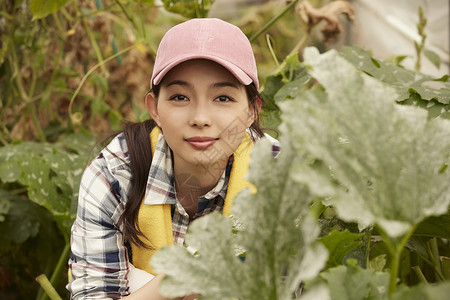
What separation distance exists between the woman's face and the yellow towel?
0.13 metres

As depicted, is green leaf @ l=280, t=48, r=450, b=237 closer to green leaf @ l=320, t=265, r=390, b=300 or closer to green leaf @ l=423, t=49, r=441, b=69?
green leaf @ l=320, t=265, r=390, b=300

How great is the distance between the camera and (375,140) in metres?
0.30

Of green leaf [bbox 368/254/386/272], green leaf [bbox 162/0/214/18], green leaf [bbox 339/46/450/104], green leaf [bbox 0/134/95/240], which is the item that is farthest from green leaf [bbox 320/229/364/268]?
green leaf [bbox 162/0/214/18]

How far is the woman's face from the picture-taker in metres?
0.72

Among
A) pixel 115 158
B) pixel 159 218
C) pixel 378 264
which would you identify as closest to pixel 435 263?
pixel 378 264

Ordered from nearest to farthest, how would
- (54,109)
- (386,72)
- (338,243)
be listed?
1. (338,243)
2. (386,72)
3. (54,109)

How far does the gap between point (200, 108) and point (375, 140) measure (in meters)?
0.43

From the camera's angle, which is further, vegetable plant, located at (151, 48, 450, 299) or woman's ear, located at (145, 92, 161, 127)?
woman's ear, located at (145, 92, 161, 127)

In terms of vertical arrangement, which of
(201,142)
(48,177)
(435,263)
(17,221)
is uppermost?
(201,142)

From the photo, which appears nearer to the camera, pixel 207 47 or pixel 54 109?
pixel 207 47

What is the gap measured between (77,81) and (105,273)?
42.3 inches

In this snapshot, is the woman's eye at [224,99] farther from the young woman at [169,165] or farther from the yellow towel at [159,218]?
the yellow towel at [159,218]

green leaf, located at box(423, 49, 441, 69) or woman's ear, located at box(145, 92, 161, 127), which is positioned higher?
woman's ear, located at box(145, 92, 161, 127)

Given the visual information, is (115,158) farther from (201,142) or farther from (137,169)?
(201,142)
